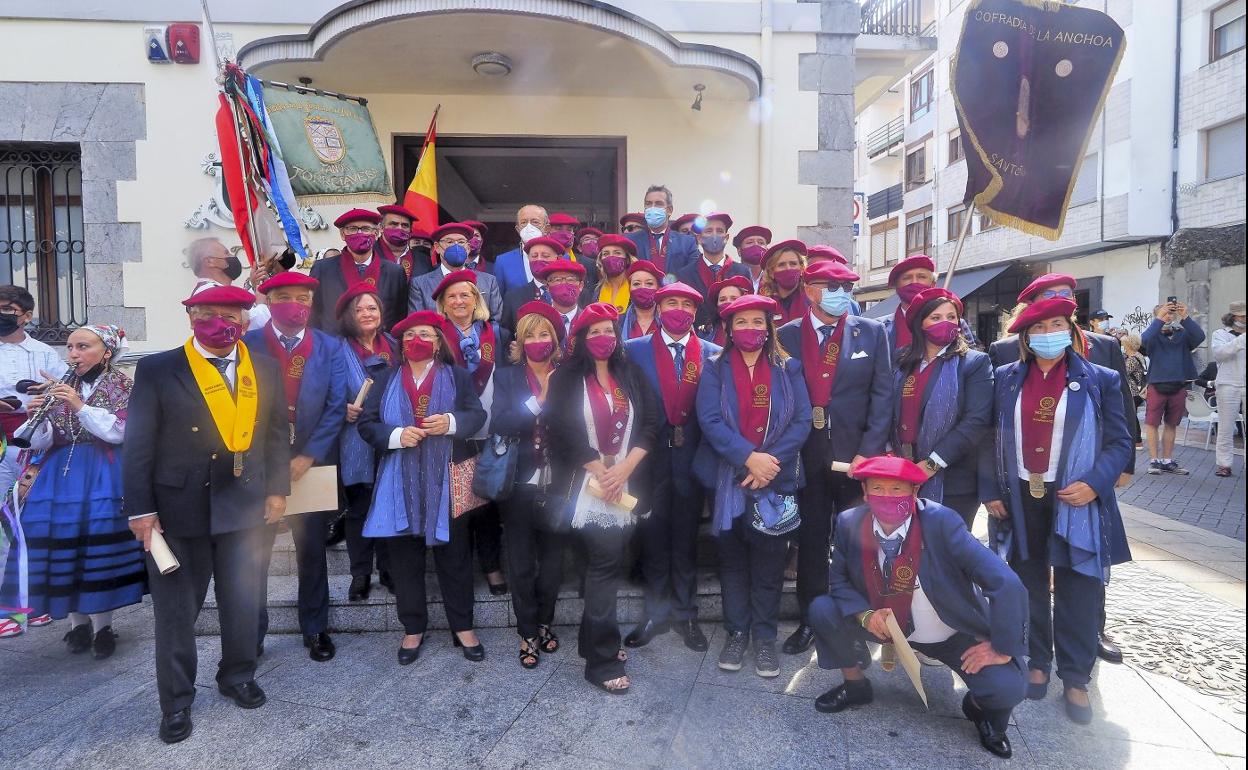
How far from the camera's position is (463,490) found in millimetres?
3656

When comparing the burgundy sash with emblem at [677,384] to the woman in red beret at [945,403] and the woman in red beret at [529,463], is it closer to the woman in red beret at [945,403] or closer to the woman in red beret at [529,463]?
the woman in red beret at [529,463]

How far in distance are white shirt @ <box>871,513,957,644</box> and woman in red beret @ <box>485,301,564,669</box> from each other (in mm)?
1633

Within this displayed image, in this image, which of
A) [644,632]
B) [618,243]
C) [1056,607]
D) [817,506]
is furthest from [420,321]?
[1056,607]

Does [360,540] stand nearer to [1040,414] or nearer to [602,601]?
[602,601]

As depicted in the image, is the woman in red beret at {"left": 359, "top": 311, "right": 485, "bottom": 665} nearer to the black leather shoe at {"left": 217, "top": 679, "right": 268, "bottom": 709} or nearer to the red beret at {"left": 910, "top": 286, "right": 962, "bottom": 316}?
the black leather shoe at {"left": 217, "top": 679, "right": 268, "bottom": 709}

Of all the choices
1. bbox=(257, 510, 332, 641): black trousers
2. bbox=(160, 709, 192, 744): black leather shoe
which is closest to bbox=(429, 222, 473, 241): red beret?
bbox=(257, 510, 332, 641): black trousers

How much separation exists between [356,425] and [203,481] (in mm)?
810

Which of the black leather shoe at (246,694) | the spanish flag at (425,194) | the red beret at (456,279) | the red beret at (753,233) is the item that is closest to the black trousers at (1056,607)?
the red beret at (753,233)

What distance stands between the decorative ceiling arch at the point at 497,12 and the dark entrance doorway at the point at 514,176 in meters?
1.32

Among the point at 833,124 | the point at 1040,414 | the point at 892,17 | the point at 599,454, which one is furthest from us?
the point at 892,17

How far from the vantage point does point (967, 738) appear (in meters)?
2.99

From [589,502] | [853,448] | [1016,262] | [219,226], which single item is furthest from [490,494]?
[1016,262]

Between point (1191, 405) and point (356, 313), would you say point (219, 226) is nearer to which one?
point (356, 313)

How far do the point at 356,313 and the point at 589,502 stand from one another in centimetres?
176
